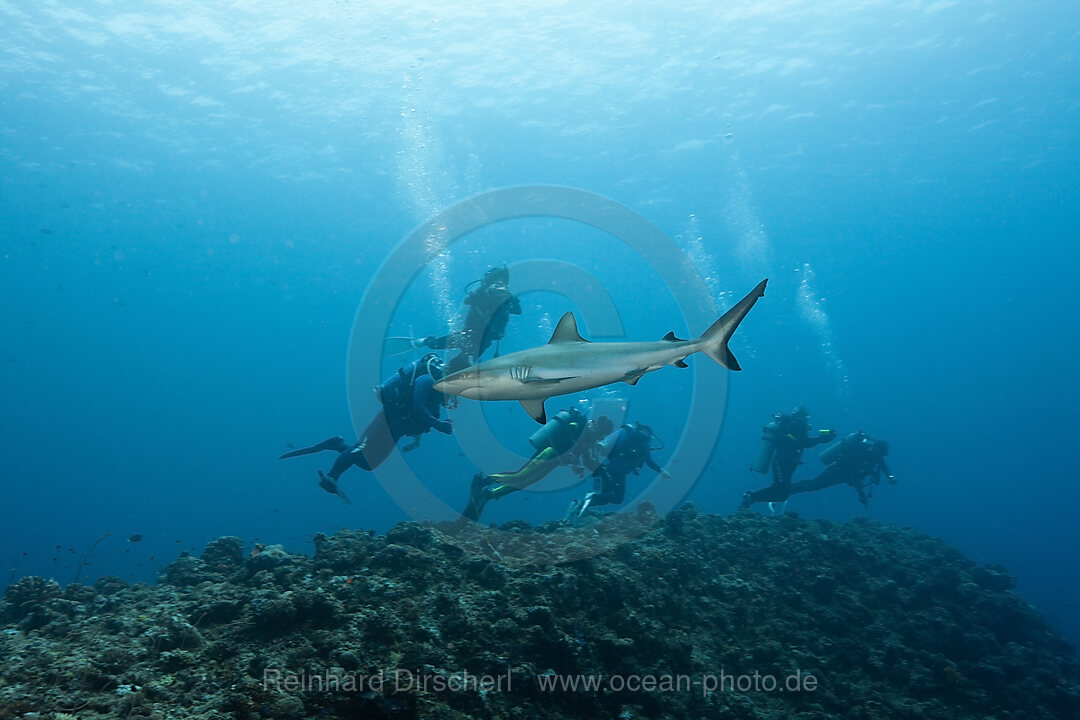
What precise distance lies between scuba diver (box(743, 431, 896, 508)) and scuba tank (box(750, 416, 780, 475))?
4.18 feet

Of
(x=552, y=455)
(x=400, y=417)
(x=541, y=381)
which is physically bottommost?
(x=541, y=381)

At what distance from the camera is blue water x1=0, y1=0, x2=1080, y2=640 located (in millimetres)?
31641

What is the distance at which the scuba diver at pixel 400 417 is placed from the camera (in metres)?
10.3

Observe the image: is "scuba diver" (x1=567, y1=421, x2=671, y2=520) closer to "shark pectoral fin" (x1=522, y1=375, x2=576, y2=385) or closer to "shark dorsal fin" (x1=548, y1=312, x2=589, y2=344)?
"shark dorsal fin" (x1=548, y1=312, x2=589, y2=344)

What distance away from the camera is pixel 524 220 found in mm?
78375

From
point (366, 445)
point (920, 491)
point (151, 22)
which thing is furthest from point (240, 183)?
point (920, 491)

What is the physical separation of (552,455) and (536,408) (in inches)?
287

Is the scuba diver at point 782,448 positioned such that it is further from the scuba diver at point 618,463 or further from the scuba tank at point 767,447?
the scuba diver at point 618,463

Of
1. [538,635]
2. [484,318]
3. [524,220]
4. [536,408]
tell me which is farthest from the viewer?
[524,220]

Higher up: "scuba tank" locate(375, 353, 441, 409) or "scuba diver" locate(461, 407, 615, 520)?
"scuba tank" locate(375, 353, 441, 409)

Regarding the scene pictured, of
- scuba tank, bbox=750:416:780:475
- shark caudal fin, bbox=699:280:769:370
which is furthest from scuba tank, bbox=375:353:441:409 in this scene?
scuba tank, bbox=750:416:780:475

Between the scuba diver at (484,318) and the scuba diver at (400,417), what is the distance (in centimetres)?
124

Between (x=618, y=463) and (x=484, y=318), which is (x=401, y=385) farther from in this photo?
(x=618, y=463)

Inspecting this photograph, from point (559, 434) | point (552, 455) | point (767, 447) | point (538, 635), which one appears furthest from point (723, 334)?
point (767, 447)
